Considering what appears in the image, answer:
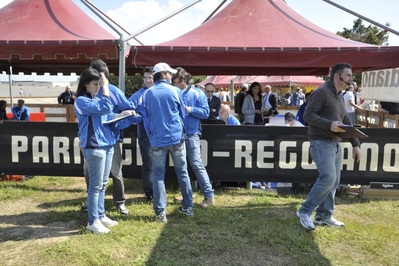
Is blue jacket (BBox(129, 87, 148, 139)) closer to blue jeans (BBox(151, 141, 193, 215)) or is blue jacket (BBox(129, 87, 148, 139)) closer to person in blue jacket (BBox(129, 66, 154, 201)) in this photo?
person in blue jacket (BBox(129, 66, 154, 201))

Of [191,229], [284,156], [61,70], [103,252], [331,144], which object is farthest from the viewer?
[61,70]

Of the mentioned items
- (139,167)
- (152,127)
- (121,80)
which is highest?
(121,80)

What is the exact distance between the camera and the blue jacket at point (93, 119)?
3.66 metres

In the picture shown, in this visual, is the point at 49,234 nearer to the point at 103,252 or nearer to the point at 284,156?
the point at 103,252

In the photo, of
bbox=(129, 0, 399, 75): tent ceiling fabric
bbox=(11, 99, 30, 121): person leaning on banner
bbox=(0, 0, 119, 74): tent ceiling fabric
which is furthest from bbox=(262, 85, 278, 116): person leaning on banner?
bbox=(11, 99, 30, 121): person leaning on banner

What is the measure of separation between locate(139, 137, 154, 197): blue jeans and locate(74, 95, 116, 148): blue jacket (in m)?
1.10

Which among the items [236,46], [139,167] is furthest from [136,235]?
[236,46]

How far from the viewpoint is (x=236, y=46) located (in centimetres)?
614

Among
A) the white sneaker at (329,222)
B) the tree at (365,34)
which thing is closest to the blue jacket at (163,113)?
the white sneaker at (329,222)

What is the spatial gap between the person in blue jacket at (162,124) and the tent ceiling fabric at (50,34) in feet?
6.79

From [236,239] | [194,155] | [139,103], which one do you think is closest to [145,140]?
[139,103]

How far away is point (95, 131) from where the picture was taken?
3.77m

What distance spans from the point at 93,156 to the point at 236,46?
3365 millimetres

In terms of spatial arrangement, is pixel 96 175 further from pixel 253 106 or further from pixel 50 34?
pixel 253 106
